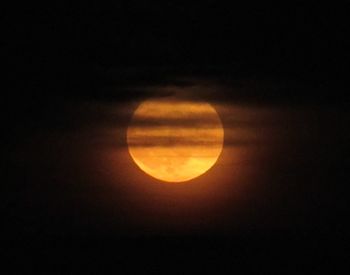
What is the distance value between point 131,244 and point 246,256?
1.21 m

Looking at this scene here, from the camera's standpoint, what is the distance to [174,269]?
11.7 meters

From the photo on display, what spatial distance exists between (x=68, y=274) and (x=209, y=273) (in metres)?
1.31

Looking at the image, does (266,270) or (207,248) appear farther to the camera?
(207,248)

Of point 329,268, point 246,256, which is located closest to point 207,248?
point 246,256

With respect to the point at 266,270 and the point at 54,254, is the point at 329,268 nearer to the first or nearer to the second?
the point at 266,270

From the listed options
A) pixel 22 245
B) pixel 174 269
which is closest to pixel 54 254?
pixel 22 245

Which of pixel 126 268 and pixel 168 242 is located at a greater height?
pixel 168 242

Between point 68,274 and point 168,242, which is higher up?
point 168,242

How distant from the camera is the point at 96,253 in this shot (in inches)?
470

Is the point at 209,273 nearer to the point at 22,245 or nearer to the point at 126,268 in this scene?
the point at 126,268

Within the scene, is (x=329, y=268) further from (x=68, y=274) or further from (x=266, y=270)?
(x=68, y=274)

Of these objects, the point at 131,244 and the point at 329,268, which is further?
the point at 131,244

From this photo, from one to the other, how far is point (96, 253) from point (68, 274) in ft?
2.62

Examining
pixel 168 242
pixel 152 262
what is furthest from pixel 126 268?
pixel 168 242
